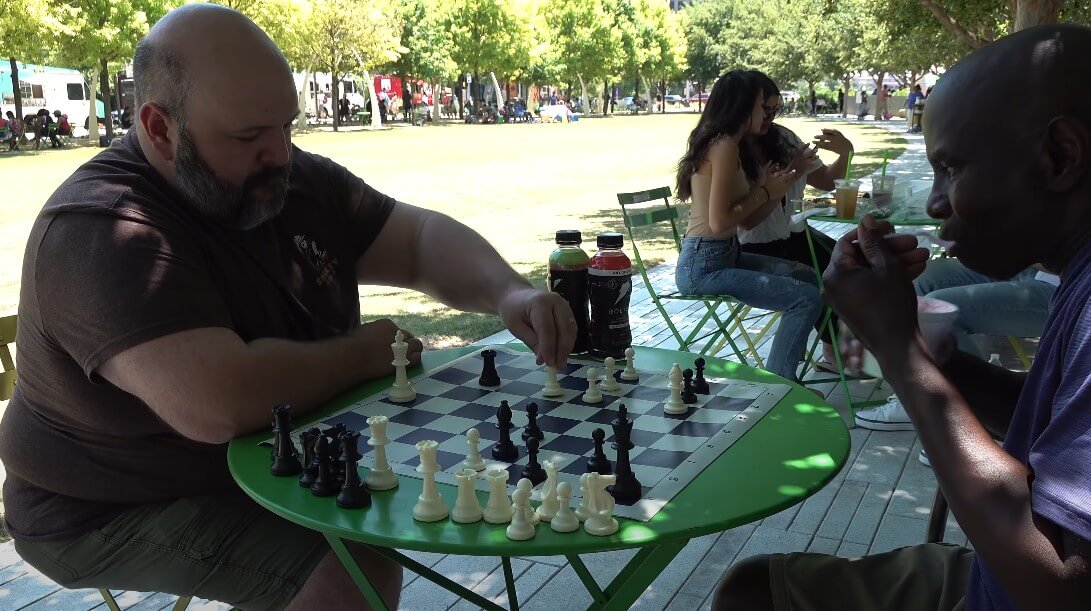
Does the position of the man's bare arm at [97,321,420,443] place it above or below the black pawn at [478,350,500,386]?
above

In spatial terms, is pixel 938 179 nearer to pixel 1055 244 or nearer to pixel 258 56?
pixel 1055 244

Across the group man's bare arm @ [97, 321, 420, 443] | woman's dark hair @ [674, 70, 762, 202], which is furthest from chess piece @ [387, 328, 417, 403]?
woman's dark hair @ [674, 70, 762, 202]

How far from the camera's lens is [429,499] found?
172cm

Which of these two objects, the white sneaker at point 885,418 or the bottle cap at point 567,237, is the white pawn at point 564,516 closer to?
the bottle cap at point 567,237

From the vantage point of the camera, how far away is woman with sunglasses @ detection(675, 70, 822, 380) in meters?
5.23

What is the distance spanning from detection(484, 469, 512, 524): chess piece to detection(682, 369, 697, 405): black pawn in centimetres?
76

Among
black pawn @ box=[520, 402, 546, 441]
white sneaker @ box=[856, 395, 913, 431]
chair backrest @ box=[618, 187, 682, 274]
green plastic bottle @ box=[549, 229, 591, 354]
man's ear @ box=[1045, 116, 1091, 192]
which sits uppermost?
man's ear @ box=[1045, 116, 1091, 192]

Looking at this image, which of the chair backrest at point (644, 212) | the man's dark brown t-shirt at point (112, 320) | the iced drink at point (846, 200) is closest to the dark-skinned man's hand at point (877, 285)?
the man's dark brown t-shirt at point (112, 320)

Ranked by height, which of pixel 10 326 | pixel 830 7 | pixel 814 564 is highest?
pixel 830 7

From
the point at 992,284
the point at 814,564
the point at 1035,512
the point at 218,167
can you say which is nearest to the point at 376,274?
the point at 218,167

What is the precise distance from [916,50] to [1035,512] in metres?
38.5

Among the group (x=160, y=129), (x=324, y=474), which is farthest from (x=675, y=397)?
(x=160, y=129)

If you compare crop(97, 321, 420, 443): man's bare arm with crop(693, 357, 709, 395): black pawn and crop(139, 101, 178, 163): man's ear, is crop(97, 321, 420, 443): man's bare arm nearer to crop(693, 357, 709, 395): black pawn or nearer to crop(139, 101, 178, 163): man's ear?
crop(139, 101, 178, 163): man's ear

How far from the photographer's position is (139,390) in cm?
206
